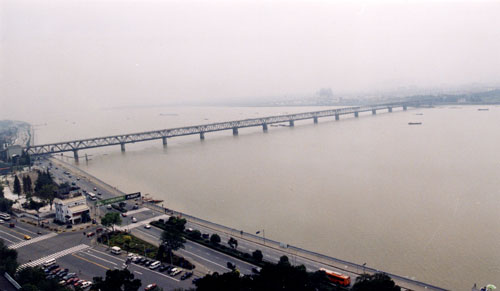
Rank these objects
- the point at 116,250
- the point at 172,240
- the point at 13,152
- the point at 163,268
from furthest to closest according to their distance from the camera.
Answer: the point at 13,152
the point at 116,250
the point at 172,240
the point at 163,268

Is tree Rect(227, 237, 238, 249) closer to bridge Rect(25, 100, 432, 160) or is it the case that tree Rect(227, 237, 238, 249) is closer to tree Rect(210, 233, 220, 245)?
tree Rect(210, 233, 220, 245)

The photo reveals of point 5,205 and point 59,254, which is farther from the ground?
point 5,205

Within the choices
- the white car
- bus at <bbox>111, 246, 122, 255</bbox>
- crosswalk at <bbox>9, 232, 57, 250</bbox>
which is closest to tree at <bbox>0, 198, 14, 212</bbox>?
crosswalk at <bbox>9, 232, 57, 250</bbox>

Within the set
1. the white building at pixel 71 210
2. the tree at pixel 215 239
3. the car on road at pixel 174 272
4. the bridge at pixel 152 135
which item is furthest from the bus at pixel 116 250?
the bridge at pixel 152 135

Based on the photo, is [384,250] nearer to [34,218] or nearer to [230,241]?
[230,241]

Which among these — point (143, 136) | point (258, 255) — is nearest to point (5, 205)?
point (258, 255)

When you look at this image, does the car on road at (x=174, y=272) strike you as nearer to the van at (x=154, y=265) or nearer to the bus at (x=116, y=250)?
the van at (x=154, y=265)

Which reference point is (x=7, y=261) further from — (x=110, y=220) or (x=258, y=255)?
(x=258, y=255)

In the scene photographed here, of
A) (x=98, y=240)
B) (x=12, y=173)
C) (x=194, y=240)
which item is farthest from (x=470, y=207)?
(x=12, y=173)
